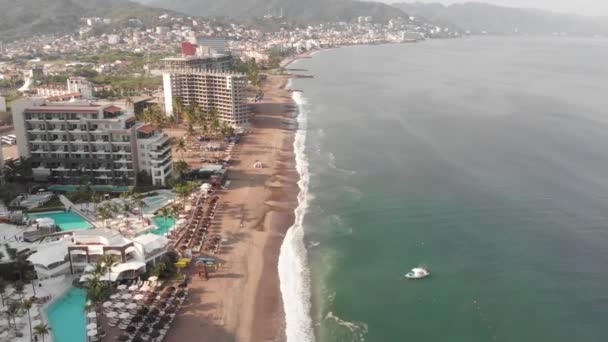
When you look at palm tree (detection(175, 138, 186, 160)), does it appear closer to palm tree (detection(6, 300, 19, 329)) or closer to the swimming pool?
the swimming pool

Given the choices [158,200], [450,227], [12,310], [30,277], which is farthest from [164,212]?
[450,227]

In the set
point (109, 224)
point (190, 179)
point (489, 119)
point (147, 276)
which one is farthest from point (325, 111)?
point (147, 276)

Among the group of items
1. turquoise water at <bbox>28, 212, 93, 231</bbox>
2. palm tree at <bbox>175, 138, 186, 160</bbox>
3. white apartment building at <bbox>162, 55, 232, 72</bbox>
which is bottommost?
turquoise water at <bbox>28, 212, 93, 231</bbox>

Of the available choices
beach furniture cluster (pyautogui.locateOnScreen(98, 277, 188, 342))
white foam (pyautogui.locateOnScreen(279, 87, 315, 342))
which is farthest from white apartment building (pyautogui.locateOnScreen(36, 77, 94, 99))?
beach furniture cluster (pyautogui.locateOnScreen(98, 277, 188, 342))

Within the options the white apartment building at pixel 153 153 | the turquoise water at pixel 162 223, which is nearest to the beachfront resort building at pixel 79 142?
the white apartment building at pixel 153 153

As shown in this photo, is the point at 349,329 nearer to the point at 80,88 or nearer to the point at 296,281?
the point at 296,281

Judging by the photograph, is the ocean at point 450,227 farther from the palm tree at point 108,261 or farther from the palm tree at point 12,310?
the palm tree at point 12,310
